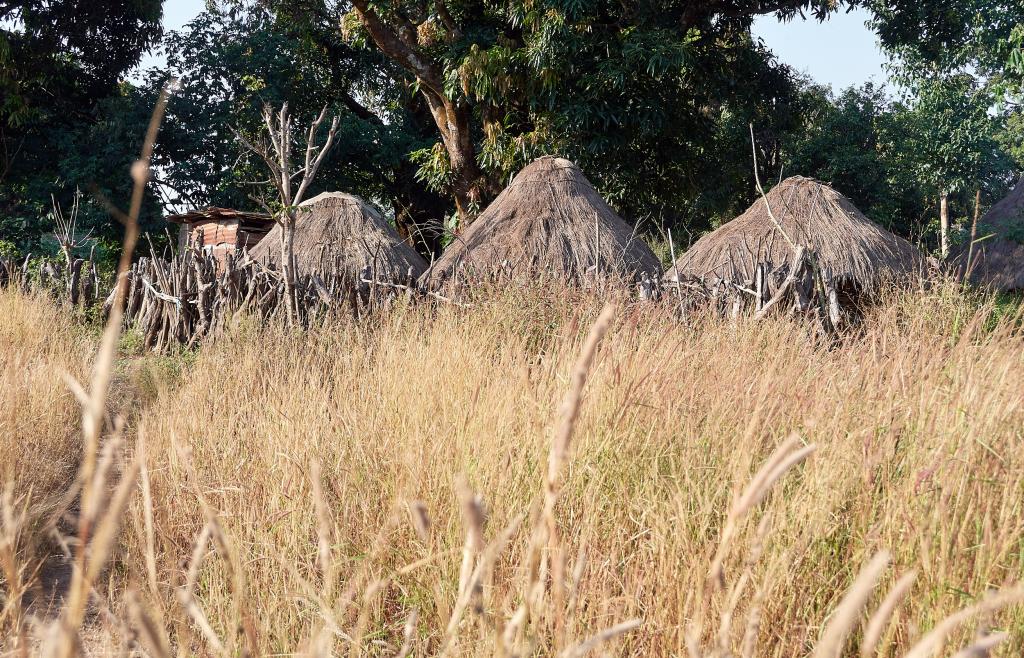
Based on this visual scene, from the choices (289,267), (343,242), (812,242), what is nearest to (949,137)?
(812,242)

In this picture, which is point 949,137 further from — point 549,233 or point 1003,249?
point 549,233

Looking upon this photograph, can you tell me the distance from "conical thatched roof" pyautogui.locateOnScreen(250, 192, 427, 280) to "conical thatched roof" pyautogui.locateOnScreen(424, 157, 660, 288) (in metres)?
0.79

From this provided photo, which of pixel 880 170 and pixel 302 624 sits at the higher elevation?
pixel 880 170

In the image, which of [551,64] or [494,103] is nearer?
[551,64]

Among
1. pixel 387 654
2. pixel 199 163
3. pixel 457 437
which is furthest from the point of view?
pixel 199 163

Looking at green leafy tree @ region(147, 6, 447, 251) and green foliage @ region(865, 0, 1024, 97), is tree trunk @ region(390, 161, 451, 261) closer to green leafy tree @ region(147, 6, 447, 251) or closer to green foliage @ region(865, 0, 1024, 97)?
green leafy tree @ region(147, 6, 447, 251)

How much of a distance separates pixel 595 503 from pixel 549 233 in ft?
23.5

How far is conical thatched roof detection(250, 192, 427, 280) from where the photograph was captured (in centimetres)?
969

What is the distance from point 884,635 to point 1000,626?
0.25 metres

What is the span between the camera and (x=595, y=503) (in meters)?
2.32

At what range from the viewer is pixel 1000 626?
178 cm

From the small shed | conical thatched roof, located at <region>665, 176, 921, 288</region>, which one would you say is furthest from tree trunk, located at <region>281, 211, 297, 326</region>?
the small shed

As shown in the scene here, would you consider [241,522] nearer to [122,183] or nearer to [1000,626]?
→ [1000,626]

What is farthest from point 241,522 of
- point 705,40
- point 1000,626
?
point 705,40
